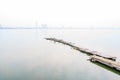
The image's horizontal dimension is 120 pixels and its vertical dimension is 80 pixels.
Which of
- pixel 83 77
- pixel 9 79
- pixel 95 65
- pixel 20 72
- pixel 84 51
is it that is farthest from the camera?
pixel 84 51

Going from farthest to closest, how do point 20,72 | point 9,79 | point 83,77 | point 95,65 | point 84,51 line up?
point 84,51
point 95,65
point 20,72
point 83,77
point 9,79

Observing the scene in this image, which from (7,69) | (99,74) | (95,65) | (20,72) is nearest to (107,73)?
(99,74)

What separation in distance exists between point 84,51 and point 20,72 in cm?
1800

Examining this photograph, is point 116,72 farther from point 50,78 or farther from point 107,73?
point 50,78

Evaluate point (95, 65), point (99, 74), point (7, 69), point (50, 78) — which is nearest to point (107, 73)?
point (99, 74)

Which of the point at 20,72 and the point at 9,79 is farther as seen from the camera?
the point at 20,72

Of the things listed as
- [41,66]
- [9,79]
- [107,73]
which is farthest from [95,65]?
[9,79]

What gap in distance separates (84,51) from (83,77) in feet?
52.4

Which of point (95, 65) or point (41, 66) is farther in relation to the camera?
point (95, 65)

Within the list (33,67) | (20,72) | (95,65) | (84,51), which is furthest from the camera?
(84,51)

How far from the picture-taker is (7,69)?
17.9 metres

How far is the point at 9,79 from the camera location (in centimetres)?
1470

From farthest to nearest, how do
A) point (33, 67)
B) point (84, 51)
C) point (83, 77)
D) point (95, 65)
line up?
point (84, 51), point (95, 65), point (33, 67), point (83, 77)

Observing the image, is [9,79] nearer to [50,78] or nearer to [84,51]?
[50,78]
